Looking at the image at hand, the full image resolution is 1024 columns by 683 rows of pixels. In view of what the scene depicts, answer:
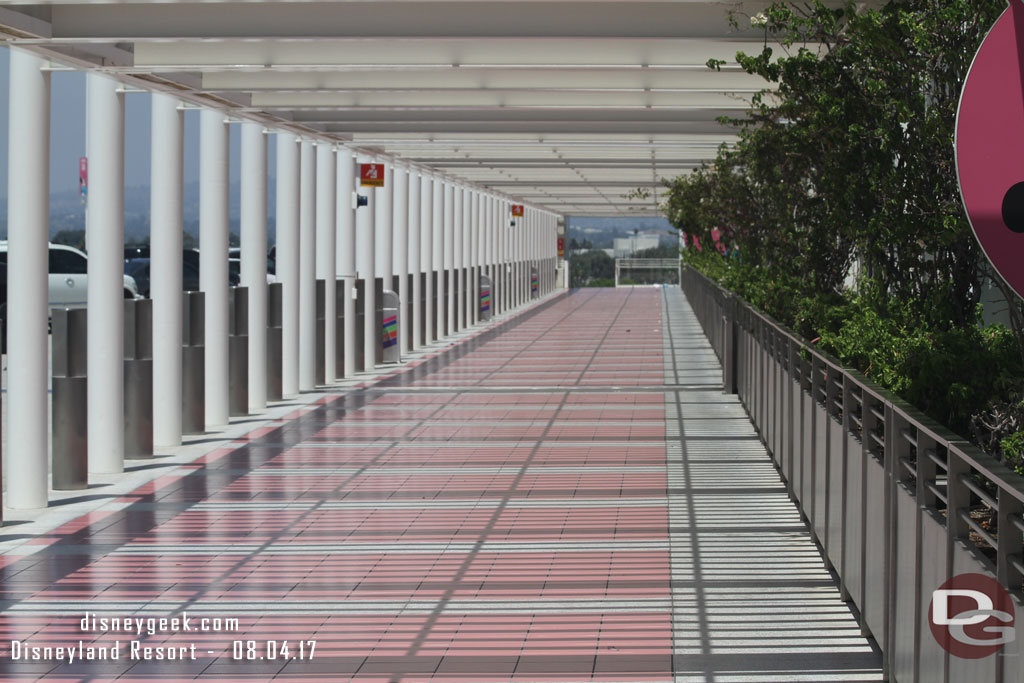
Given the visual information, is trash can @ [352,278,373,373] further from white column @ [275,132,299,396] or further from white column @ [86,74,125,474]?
white column @ [86,74,125,474]

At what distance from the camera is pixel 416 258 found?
24.1 meters

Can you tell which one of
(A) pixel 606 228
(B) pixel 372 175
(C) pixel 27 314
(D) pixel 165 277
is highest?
(A) pixel 606 228

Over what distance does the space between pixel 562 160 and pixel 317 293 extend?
7.57 m

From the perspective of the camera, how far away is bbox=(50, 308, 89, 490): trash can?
8.96 m

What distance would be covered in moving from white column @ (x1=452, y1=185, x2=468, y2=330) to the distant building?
4536 centimetres

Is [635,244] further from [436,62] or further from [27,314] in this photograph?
[27,314]

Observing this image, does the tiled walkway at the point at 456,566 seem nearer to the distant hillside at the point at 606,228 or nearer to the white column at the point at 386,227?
the white column at the point at 386,227

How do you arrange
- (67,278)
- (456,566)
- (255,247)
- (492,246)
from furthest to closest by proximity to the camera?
1. (492,246)
2. (67,278)
3. (255,247)
4. (456,566)

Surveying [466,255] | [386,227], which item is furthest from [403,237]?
[466,255]

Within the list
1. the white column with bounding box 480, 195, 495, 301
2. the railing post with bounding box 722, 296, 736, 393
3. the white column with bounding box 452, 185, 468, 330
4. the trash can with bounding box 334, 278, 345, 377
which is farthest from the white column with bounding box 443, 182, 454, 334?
the railing post with bounding box 722, 296, 736, 393

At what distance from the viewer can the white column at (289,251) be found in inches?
606

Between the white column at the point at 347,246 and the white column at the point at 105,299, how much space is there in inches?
306

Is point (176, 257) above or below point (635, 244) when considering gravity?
below

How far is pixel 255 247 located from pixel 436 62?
4104 mm
